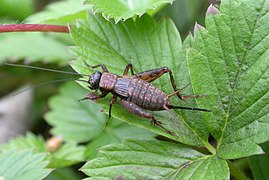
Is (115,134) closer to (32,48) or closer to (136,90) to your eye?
(136,90)

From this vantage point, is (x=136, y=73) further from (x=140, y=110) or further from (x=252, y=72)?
(x=252, y=72)

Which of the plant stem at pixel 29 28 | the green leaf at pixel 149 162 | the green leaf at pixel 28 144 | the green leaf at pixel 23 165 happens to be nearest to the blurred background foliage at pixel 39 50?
the green leaf at pixel 28 144

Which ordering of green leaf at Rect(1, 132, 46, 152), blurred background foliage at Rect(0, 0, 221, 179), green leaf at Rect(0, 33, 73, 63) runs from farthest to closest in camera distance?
green leaf at Rect(0, 33, 73, 63), blurred background foliage at Rect(0, 0, 221, 179), green leaf at Rect(1, 132, 46, 152)

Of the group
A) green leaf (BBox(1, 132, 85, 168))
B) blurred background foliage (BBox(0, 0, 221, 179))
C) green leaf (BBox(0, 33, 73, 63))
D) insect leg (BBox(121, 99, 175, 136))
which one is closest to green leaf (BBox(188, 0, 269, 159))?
insect leg (BBox(121, 99, 175, 136))

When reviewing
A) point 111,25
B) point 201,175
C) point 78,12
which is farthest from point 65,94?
point 201,175

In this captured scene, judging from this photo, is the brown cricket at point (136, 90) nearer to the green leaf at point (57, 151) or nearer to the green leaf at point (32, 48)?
the green leaf at point (57, 151)

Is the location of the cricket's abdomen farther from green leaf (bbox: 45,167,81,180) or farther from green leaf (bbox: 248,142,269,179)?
green leaf (bbox: 45,167,81,180)
